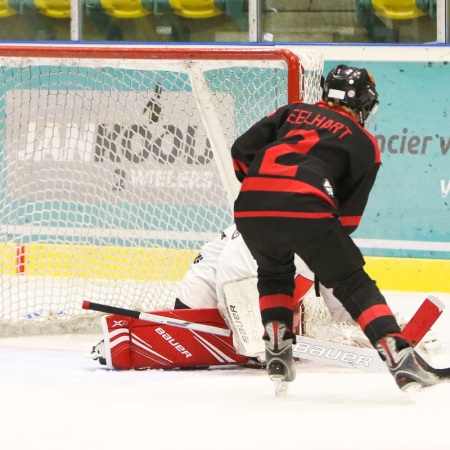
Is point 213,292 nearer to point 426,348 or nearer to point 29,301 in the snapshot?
point 426,348

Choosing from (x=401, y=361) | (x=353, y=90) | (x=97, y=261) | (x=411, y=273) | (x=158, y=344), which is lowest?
(x=411, y=273)

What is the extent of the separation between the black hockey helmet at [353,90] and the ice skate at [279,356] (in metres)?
0.63

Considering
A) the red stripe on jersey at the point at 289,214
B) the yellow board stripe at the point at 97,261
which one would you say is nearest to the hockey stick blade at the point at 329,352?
the red stripe on jersey at the point at 289,214

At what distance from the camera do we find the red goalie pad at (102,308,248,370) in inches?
151

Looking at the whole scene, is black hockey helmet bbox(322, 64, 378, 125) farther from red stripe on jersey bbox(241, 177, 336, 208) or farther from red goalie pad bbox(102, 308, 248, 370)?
red goalie pad bbox(102, 308, 248, 370)

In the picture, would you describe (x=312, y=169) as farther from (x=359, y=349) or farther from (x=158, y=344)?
(x=158, y=344)

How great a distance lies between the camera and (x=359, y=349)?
3.61 m

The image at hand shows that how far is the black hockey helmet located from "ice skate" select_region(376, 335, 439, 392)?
66 cm

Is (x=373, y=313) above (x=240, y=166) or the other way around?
the other way around

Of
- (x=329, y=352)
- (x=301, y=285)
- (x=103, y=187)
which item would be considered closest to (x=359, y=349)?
(x=329, y=352)

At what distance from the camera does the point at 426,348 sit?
4137 mm

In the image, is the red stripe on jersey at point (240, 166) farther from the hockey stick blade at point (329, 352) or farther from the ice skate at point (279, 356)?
the hockey stick blade at point (329, 352)

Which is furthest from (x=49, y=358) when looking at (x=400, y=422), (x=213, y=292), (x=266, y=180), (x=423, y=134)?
(x=423, y=134)

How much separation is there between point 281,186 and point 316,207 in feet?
0.39
